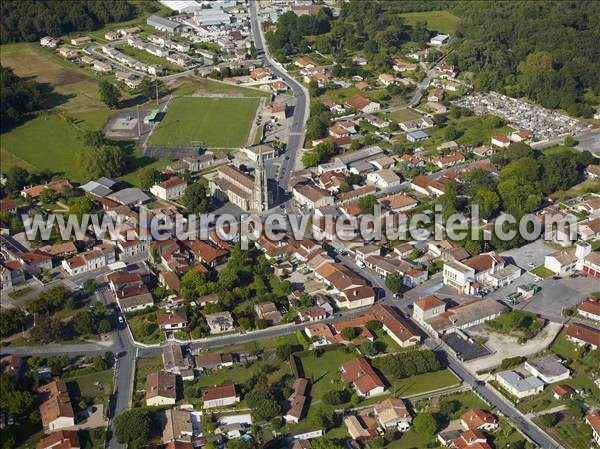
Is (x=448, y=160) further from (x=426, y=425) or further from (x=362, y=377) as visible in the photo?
(x=426, y=425)

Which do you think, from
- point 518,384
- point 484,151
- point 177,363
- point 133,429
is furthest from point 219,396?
point 484,151

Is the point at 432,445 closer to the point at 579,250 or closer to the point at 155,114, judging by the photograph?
the point at 579,250

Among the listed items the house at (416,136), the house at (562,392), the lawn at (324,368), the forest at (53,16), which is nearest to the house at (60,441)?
the lawn at (324,368)

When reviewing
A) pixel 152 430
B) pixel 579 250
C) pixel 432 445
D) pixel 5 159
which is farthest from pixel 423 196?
pixel 5 159

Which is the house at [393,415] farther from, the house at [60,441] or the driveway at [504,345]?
the house at [60,441]

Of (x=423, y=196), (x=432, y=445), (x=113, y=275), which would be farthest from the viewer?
(x=423, y=196)
